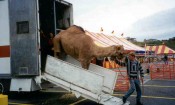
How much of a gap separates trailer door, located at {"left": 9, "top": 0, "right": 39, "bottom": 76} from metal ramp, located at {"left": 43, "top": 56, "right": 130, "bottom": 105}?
590mm

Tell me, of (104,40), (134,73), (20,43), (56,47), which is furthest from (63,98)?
→ (104,40)

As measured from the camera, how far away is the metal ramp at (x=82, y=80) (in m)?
8.45

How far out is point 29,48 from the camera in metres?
9.73

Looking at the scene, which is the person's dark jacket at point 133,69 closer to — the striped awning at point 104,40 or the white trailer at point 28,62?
the white trailer at point 28,62

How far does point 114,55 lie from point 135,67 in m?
1.18

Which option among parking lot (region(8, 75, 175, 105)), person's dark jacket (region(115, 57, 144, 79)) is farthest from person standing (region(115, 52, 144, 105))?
parking lot (region(8, 75, 175, 105))

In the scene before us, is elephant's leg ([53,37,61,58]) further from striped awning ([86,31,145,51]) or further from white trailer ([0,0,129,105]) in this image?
striped awning ([86,31,145,51])

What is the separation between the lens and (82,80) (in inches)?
345

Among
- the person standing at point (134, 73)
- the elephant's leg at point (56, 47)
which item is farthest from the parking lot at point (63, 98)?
the elephant's leg at point (56, 47)

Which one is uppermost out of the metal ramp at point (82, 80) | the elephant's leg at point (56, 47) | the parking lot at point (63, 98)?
the elephant's leg at point (56, 47)

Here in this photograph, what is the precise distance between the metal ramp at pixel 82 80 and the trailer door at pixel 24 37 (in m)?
0.59

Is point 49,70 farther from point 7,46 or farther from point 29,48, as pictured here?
point 7,46

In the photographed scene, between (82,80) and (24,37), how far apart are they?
2.69 m

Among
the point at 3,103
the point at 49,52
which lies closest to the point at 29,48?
the point at 49,52
